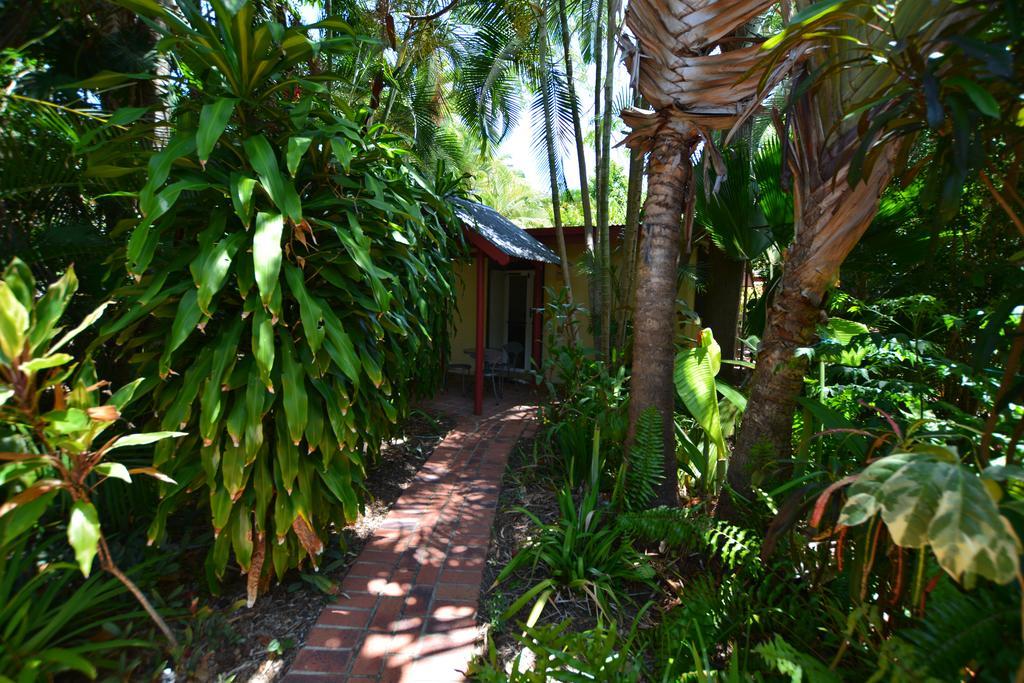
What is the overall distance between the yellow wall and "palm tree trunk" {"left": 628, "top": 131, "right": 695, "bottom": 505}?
13.2ft

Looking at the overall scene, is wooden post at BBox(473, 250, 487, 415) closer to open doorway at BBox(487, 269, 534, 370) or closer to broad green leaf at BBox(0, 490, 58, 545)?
open doorway at BBox(487, 269, 534, 370)

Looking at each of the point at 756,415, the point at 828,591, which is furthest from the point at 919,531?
the point at 756,415

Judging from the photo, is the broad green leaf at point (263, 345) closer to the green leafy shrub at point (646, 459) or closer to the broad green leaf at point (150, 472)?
the broad green leaf at point (150, 472)

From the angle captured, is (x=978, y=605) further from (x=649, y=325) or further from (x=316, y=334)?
(x=316, y=334)

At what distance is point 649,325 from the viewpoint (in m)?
3.08

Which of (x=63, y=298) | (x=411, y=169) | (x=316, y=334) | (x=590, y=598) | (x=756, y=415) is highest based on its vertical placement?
(x=411, y=169)

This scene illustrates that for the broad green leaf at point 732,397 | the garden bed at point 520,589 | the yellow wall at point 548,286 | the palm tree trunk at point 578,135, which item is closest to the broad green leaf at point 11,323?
the garden bed at point 520,589

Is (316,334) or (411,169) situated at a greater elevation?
(411,169)

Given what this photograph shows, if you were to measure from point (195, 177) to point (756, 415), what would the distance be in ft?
10.0

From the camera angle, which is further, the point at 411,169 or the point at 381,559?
the point at 411,169

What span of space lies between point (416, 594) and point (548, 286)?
519cm

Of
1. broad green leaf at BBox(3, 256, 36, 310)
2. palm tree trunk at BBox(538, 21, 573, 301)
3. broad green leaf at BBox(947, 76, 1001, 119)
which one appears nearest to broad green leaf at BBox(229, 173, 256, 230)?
broad green leaf at BBox(3, 256, 36, 310)

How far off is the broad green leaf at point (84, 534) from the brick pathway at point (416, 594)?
3.44 feet

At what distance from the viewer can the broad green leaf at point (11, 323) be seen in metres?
1.54
